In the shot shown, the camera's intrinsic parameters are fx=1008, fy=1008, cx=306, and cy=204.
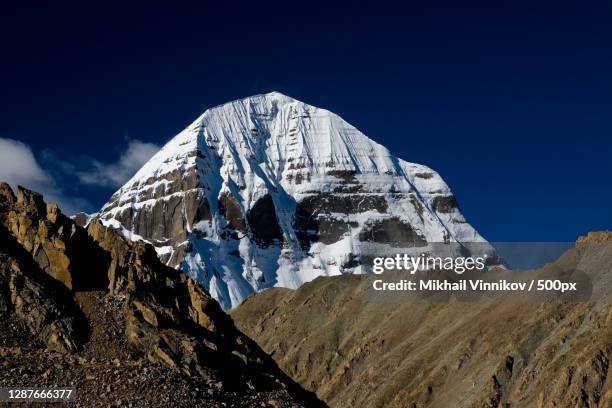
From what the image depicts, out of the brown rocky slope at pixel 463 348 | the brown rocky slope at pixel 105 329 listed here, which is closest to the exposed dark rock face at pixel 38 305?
the brown rocky slope at pixel 105 329

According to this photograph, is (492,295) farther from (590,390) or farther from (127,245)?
(127,245)

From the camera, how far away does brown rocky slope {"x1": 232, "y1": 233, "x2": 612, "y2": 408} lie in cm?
11062

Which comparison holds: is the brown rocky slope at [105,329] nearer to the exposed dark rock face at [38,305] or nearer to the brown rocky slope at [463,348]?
the exposed dark rock face at [38,305]

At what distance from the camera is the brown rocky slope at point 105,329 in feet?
171

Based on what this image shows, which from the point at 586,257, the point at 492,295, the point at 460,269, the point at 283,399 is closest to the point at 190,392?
the point at 283,399

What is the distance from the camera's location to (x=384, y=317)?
173250mm

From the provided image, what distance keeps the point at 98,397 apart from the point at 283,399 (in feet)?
43.4

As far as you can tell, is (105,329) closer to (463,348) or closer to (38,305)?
(38,305)

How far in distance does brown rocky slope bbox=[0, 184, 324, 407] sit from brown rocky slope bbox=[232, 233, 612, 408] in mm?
46734

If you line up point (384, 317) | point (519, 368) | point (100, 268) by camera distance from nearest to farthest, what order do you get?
point (100, 268) < point (519, 368) < point (384, 317)

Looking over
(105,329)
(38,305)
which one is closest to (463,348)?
(105,329)

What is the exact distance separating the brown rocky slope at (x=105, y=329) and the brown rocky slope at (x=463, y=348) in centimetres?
4673

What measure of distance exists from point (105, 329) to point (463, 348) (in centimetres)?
8478

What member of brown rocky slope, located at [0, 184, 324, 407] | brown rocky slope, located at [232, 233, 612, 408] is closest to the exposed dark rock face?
brown rocky slope, located at [0, 184, 324, 407]
